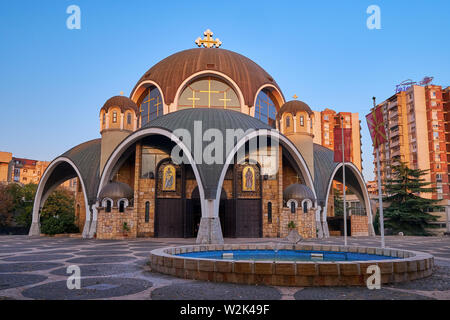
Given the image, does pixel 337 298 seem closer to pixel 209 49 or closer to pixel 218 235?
pixel 218 235

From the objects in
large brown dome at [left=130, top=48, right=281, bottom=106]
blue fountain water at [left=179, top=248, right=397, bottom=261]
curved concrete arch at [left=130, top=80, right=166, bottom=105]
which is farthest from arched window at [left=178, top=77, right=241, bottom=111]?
blue fountain water at [left=179, top=248, right=397, bottom=261]

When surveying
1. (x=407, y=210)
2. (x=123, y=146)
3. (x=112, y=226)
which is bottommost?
(x=112, y=226)

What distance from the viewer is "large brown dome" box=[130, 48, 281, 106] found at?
3384cm

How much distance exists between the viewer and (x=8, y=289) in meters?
7.64

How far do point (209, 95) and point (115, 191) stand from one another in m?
13.3

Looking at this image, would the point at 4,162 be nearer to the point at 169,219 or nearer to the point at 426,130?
the point at 169,219

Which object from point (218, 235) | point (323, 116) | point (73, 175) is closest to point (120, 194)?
point (218, 235)

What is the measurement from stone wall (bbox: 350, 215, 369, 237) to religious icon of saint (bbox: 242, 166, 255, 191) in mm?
11602

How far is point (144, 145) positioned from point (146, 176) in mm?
2312

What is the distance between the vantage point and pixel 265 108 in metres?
36.3

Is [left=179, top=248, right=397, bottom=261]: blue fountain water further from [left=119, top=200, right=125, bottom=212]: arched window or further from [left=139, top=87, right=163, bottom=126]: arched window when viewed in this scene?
[left=139, top=87, right=163, bottom=126]: arched window

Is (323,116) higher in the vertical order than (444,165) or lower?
higher

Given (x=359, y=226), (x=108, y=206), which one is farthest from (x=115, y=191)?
(x=359, y=226)

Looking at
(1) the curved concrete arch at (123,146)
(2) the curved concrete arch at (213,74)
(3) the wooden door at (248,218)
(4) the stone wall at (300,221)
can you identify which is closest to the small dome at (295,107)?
(2) the curved concrete arch at (213,74)
